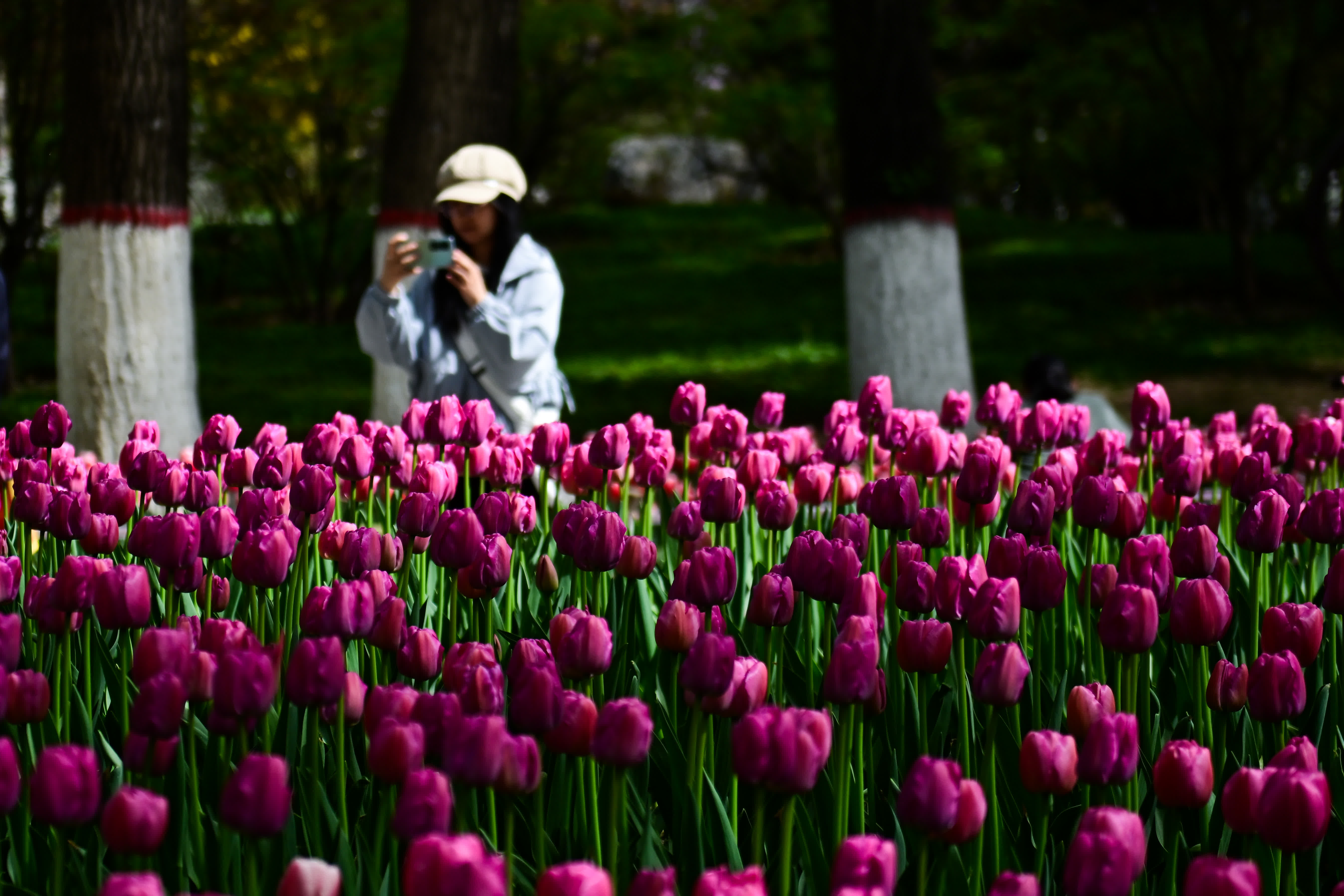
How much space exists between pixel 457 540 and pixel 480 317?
2352 millimetres

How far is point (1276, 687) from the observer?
160cm

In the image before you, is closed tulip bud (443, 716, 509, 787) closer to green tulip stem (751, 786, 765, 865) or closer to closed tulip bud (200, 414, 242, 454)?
green tulip stem (751, 786, 765, 865)

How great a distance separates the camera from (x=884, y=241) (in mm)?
7520

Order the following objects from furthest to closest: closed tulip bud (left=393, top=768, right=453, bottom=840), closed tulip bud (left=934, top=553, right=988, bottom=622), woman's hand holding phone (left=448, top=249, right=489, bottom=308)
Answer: woman's hand holding phone (left=448, top=249, right=489, bottom=308) < closed tulip bud (left=934, top=553, right=988, bottom=622) < closed tulip bud (left=393, top=768, right=453, bottom=840)

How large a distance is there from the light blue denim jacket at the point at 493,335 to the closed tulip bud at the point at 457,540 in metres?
2.32

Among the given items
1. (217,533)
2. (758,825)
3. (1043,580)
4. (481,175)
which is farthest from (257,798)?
(481,175)

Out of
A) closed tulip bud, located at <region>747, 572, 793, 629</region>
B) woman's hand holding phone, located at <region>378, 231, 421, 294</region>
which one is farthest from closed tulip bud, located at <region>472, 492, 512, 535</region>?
woman's hand holding phone, located at <region>378, 231, 421, 294</region>

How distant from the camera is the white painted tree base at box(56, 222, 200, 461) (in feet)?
20.7

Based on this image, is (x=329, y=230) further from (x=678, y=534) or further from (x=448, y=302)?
(x=678, y=534)

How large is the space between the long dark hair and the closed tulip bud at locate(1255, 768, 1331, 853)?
3.34 metres

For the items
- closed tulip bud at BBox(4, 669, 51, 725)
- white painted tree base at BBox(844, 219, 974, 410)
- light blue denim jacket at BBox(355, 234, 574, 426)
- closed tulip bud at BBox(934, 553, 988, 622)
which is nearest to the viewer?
closed tulip bud at BBox(4, 669, 51, 725)

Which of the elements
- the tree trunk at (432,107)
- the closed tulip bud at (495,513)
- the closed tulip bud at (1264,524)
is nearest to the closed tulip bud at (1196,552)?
the closed tulip bud at (1264,524)

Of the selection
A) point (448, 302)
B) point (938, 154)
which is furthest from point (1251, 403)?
point (448, 302)

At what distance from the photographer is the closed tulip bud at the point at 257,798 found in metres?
1.23
